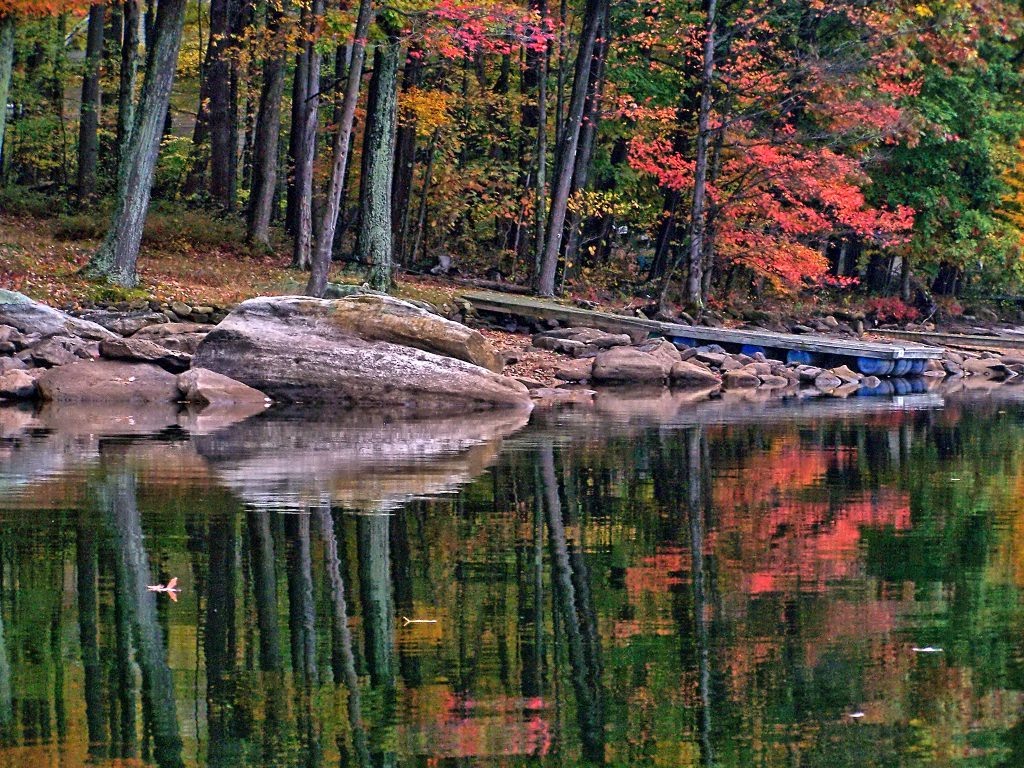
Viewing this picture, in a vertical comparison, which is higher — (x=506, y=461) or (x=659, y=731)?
(x=659, y=731)

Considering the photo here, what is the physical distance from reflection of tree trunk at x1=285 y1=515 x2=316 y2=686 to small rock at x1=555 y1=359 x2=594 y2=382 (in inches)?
602

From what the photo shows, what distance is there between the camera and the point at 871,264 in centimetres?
4541

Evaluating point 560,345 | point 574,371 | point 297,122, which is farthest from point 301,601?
point 297,122

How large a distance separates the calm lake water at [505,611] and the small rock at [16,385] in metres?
6.15

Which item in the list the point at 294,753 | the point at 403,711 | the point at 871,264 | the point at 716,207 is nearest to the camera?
the point at 294,753

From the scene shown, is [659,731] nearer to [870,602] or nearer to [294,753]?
[294,753]

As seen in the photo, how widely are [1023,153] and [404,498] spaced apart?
3399 centimetres

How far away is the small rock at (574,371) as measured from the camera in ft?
80.7

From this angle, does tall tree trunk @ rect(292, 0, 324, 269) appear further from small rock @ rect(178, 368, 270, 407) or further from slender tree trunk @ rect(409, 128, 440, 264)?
small rock @ rect(178, 368, 270, 407)

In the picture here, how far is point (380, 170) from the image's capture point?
88.8 ft

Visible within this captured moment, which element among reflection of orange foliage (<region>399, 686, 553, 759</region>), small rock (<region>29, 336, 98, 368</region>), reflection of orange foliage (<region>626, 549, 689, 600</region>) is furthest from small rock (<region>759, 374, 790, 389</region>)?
reflection of orange foliage (<region>399, 686, 553, 759</region>)

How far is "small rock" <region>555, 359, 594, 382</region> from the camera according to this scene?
2459 cm

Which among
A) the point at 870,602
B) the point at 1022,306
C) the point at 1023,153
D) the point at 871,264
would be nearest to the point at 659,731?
the point at 870,602

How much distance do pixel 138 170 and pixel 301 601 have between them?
18311 millimetres
